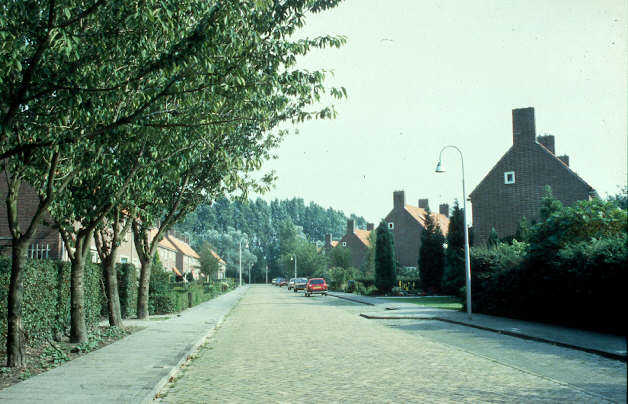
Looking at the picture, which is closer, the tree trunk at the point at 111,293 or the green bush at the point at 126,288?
the tree trunk at the point at 111,293

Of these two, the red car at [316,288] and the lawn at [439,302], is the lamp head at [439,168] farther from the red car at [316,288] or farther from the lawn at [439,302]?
the red car at [316,288]

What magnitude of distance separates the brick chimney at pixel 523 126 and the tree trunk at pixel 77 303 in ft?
109

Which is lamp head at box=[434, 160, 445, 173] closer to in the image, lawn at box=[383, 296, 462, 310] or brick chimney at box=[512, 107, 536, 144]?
lawn at box=[383, 296, 462, 310]

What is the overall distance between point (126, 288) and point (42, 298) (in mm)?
9599

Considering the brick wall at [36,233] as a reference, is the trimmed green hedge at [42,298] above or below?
below

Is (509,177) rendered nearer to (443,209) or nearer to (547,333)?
(547,333)

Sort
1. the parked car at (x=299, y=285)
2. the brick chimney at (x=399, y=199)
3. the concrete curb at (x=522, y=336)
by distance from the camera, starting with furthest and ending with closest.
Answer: the brick chimney at (x=399, y=199), the parked car at (x=299, y=285), the concrete curb at (x=522, y=336)

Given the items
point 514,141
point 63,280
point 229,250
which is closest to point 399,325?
point 63,280

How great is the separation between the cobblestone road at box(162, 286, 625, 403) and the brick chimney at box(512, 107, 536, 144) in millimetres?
27532

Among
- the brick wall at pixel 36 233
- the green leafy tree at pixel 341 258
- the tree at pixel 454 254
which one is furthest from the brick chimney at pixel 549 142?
the brick wall at pixel 36 233

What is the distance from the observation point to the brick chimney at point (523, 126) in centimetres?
3797

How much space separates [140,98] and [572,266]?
13.4 meters

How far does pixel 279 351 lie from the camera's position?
12.5 m

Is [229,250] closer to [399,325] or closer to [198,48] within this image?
[399,325]
